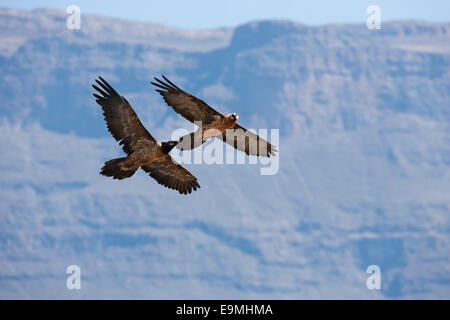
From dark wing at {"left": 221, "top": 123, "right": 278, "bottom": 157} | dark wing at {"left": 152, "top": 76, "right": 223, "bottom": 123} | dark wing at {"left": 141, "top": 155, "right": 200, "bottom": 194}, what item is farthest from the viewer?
dark wing at {"left": 221, "top": 123, "right": 278, "bottom": 157}

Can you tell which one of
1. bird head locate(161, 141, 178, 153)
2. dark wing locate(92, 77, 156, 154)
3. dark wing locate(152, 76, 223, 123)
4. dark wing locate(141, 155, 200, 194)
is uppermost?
dark wing locate(152, 76, 223, 123)

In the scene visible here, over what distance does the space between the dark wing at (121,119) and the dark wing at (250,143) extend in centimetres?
551

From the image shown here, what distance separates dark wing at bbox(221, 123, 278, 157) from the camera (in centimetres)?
3722

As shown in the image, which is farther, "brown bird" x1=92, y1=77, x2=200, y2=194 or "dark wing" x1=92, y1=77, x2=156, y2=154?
"dark wing" x1=92, y1=77, x2=156, y2=154

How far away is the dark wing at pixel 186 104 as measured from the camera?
33031mm

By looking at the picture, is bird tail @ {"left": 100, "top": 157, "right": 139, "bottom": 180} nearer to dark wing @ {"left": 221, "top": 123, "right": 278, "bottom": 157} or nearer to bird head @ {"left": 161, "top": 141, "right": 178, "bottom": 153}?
bird head @ {"left": 161, "top": 141, "right": 178, "bottom": 153}

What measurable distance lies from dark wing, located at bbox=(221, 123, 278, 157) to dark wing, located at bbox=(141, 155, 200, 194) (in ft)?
10.8

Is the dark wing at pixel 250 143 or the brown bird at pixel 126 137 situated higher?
the dark wing at pixel 250 143

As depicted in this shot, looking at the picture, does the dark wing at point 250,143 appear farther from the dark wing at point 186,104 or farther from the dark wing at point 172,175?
the dark wing at point 186,104

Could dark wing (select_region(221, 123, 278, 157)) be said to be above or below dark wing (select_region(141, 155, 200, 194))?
above

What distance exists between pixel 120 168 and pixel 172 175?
3.11 meters

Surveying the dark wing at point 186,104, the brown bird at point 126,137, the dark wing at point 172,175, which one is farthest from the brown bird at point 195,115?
the dark wing at point 172,175

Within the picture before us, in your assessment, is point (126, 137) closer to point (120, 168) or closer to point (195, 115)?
point (120, 168)

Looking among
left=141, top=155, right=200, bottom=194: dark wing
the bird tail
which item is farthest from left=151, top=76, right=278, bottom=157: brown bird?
the bird tail
